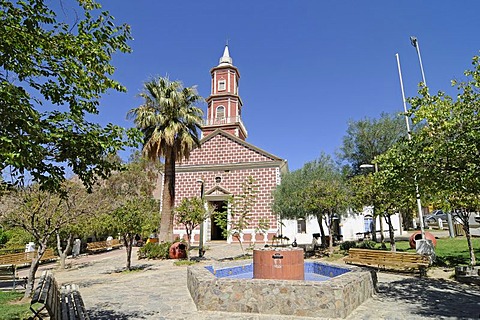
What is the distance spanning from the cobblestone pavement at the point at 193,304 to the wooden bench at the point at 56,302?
2.31ft

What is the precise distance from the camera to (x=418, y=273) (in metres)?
12.1

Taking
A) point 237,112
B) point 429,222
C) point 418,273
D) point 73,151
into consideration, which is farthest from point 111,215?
point 429,222

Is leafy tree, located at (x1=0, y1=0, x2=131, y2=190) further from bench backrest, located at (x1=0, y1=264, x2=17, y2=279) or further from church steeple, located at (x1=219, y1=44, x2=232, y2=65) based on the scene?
church steeple, located at (x1=219, y1=44, x2=232, y2=65)

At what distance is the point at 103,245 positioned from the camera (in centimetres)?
2627

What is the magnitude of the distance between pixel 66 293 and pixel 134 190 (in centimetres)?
3238

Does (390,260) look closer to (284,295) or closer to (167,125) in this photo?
(284,295)

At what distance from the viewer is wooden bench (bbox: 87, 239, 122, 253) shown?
24612mm

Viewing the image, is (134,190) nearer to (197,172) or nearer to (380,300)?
(197,172)

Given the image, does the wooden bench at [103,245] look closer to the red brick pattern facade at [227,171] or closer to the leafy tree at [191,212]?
the red brick pattern facade at [227,171]

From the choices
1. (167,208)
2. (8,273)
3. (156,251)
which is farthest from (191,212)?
(8,273)

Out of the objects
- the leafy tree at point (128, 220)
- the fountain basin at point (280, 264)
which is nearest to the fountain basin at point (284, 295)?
the fountain basin at point (280, 264)

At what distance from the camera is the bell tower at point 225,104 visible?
104 ft

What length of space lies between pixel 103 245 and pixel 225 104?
1722cm

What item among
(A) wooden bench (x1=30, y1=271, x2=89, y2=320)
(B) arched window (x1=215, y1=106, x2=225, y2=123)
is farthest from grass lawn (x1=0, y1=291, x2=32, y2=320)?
(B) arched window (x1=215, y1=106, x2=225, y2=123)
